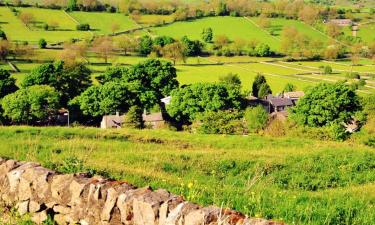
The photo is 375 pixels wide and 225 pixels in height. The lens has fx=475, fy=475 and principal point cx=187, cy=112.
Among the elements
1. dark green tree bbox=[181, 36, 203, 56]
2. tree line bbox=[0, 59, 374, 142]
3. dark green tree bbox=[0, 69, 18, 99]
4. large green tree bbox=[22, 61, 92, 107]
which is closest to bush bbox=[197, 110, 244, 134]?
tree line bbox=[0, 59, 374, 142]

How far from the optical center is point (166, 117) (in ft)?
205

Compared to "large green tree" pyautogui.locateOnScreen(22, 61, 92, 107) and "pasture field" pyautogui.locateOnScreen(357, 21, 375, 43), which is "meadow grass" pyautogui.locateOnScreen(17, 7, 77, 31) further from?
"pasture field" pyautogui.locateOnScreen(357, 21, 375, 43)

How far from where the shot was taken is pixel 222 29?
14788 cm

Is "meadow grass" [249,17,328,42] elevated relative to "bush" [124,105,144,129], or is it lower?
elevated

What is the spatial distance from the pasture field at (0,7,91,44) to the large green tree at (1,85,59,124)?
61535mm

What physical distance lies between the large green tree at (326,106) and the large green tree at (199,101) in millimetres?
9473

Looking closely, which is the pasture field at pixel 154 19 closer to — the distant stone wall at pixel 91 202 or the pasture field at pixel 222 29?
the pasture field at pixel 222 29

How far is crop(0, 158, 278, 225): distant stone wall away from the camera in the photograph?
6574 millimetres

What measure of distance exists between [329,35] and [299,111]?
10488cm

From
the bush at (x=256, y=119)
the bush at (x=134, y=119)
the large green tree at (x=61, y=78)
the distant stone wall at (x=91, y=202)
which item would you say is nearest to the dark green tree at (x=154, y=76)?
the large green tree at (x=61, y=78)

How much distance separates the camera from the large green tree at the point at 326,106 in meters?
54.6

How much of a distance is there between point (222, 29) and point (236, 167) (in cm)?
13474

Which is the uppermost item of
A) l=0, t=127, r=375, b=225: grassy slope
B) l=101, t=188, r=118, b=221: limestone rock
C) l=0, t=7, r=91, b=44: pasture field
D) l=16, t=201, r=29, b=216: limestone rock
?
l=0, t=7, r=91, b=44: pasture field

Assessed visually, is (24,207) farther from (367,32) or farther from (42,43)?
(367,32)
